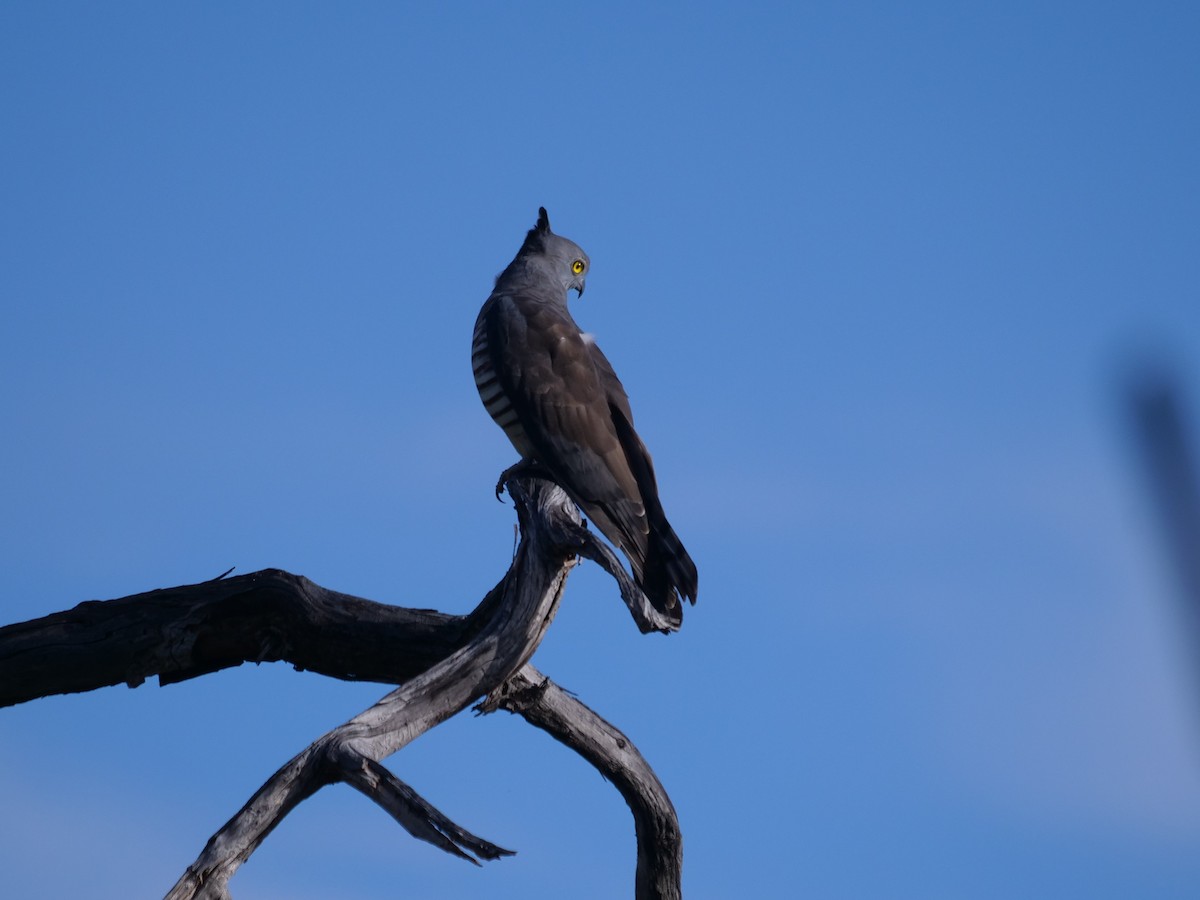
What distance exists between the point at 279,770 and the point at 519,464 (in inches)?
109

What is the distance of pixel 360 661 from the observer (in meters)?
4.75

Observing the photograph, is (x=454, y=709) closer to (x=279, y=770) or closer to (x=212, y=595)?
(x=279, y=770)

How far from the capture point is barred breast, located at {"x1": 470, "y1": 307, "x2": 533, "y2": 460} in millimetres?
6168

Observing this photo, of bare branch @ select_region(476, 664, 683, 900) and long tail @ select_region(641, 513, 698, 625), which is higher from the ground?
long tail @ select_region(641, 513, 698, 625)

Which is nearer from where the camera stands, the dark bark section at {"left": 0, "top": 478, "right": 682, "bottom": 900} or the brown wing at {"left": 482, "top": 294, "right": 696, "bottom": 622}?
the dark bark section at {"left": 0, "top": 478, "right": 682, "bottom": 900}

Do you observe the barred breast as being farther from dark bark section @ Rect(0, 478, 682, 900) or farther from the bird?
dark bark section @ Rect(0, 478, 682, 900)

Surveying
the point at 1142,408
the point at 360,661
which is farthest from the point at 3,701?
the point at 1142,408

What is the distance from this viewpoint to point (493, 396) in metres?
6.31

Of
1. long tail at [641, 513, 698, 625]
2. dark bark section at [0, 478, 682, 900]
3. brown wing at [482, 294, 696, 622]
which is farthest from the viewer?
brown wing at [482, 294, 696, 622]

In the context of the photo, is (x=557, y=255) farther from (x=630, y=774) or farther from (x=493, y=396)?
(x=630, y=774)

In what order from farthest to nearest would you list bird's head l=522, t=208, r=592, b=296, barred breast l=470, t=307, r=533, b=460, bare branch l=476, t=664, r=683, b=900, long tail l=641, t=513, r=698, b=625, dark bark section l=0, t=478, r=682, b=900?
bird's head l=522, t=208, r=592, b=296 < barred breast l=470, t=307, r=533, b=460 < long tail l=641, t=513, r=698, b=625 < bare branch l=476, t=664, r=683, b=900 < dark bark section l=0, t=478, r=682, b=900

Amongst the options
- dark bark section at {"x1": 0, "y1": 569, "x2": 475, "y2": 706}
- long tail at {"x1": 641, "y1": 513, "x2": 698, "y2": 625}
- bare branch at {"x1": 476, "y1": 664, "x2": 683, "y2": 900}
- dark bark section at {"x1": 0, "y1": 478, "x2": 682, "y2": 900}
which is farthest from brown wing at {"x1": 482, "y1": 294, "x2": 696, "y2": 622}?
dark bark section at {"x1": 0, "y1": 569, "x2": 475, "y2": 706}

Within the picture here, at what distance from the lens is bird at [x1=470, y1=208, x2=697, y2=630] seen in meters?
5.41

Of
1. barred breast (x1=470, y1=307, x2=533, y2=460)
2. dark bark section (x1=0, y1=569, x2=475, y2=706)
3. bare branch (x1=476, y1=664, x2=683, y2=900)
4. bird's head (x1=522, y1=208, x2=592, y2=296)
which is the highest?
bird's head (x1=522, y1=208, x2=592, y2=296)
